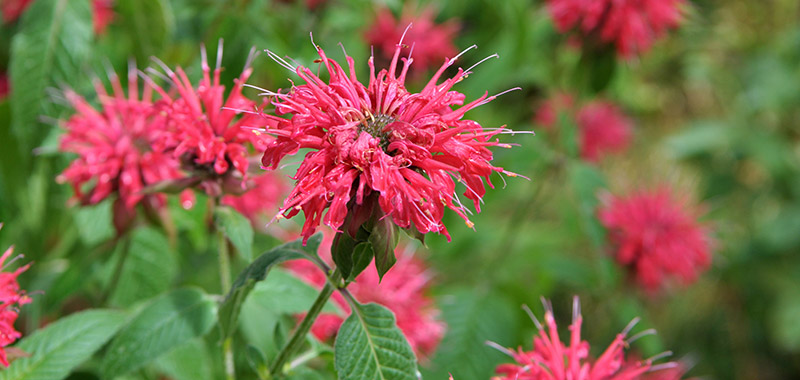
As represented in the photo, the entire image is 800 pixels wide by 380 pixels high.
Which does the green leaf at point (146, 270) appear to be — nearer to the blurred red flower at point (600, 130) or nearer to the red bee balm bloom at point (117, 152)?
the red bee balm bloom at point (117, 152)

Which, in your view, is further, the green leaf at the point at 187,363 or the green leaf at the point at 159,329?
the green leaf at the point at 187,363

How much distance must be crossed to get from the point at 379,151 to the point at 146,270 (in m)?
0.71

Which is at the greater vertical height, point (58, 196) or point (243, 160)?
point (243, 160)

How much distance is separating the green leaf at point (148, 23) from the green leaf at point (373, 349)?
2.54 feet

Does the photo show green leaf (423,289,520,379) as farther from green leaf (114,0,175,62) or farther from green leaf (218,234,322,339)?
green leaf (114,0,175,62)

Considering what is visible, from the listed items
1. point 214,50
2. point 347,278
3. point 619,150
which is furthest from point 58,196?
point 619,150

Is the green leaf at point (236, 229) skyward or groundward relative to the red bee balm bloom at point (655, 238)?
skyward

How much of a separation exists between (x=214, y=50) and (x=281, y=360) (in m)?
0.74

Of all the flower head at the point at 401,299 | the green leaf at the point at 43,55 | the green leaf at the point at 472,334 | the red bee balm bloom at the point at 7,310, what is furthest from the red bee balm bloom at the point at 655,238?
the red bee balm bloom at the point at 7,310

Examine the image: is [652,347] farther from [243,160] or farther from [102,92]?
[102,92]

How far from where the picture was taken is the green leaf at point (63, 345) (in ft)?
2.84

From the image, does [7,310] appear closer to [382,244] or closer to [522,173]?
[382,244]

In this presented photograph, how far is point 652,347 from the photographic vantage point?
1.87 m

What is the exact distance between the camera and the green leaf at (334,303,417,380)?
737 mm
